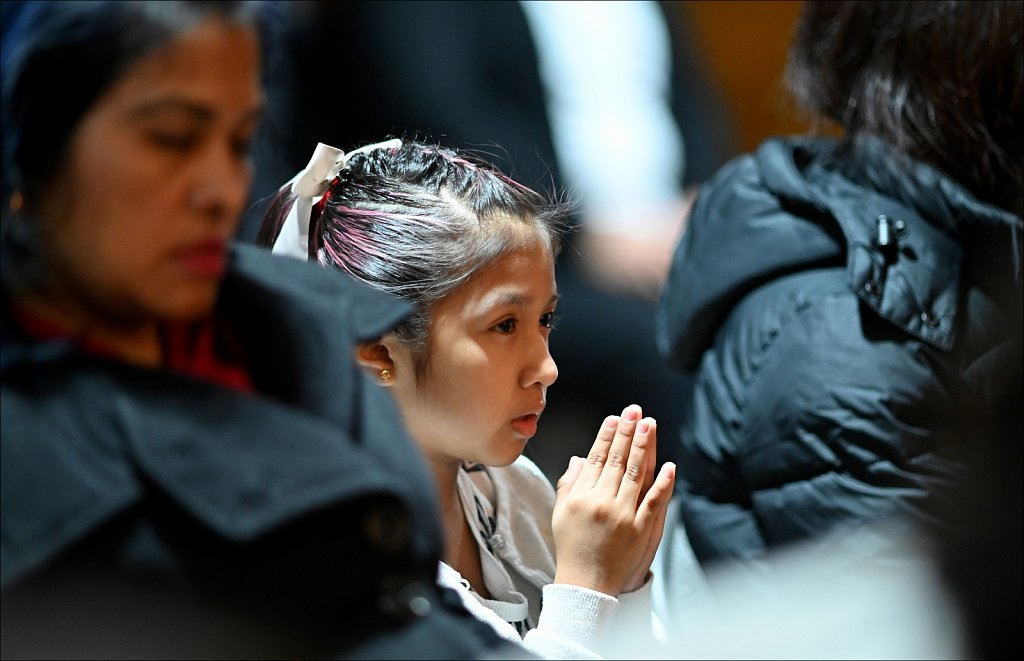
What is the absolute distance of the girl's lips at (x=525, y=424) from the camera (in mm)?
673

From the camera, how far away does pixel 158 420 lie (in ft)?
1.59

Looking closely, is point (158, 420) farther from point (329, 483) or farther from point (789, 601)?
point (789, 601)

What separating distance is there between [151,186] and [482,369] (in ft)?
0.75

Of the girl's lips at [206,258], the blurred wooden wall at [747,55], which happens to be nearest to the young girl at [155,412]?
the girl's lips at [206,258]

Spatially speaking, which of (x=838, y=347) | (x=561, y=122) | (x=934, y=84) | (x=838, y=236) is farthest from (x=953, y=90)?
(x=561, y=122)

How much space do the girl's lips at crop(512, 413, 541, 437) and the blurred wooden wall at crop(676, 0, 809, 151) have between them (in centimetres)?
140

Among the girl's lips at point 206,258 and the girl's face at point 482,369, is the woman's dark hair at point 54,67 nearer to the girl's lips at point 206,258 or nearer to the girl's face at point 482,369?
the girl's lips at point 206,258

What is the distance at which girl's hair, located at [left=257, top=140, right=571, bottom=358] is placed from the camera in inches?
26.5

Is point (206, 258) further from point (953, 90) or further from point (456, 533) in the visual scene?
point (953, 90)

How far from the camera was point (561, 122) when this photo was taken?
1.01 meters

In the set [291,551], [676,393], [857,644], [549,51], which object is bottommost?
[676,393]

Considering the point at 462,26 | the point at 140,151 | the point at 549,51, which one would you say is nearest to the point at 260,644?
the point at 140,151

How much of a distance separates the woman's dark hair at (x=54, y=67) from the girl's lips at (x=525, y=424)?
28cm

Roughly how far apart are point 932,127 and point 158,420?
97 centimetres
